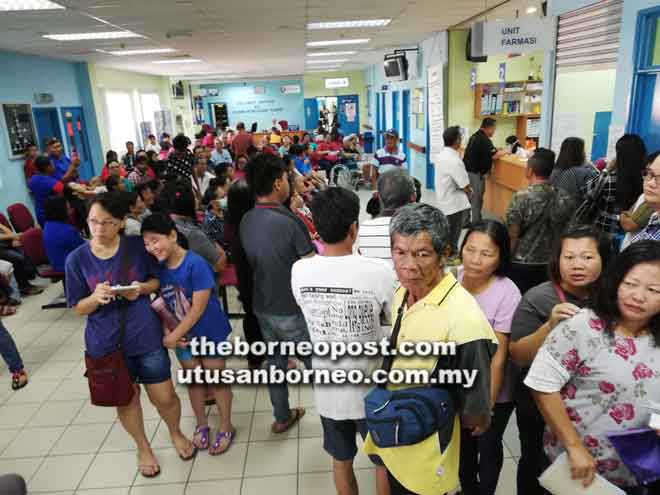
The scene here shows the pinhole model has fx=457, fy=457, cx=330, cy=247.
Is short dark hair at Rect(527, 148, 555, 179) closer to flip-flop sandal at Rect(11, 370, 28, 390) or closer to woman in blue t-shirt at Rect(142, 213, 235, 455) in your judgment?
woman in blue t-shirt at Rect(142, 213, 235, 455)

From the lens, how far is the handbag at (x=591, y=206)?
3.46 meters

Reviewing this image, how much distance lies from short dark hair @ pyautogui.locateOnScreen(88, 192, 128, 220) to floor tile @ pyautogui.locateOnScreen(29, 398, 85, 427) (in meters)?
1.82

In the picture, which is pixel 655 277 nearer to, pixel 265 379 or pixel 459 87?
pixel 265 379

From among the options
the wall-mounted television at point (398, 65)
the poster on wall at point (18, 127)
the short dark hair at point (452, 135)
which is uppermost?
the wall-mounted television at point (398, 65)

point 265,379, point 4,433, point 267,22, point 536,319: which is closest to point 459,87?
point 267,22

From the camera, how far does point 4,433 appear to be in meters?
3.08

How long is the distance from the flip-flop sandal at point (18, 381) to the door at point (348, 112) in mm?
18572

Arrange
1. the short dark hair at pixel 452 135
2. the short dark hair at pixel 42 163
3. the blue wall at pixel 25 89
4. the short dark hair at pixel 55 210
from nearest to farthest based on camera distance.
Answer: the short dark hair at pixel 55 210 < the short dark hair at pixel 452 135 < the short dark hair at pixel 42 163 < the blue wall at pixel 25 89

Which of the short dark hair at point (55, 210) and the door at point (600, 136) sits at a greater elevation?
the door at point (600, 136)

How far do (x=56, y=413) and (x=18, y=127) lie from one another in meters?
6.62

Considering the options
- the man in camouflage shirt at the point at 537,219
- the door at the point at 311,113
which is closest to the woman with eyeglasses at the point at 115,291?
the man in camouflage shirt at the point at 537,219

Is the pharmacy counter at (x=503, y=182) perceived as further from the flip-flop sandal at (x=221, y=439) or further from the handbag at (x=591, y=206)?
the flip-flop sandal at (x=221, y=439)

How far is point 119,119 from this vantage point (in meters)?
12.4

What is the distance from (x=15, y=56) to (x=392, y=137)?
690 centimetres
